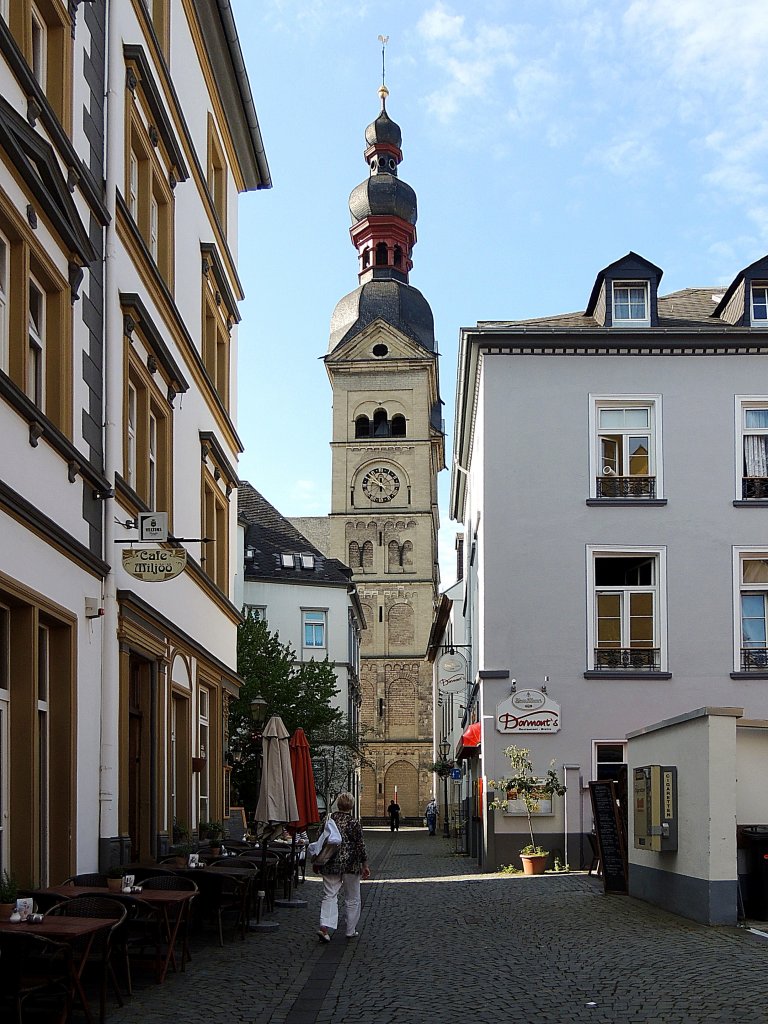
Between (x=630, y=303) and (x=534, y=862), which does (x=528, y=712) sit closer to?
(x=534, y=862)

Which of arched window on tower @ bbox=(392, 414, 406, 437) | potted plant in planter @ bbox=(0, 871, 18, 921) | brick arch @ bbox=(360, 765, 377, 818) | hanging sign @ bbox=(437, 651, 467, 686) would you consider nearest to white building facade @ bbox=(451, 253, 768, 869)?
hanging sign @ bbox=(437, 651, 467, 686)

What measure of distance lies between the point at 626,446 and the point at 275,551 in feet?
121

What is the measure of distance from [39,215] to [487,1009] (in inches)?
286

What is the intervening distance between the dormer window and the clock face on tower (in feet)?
225

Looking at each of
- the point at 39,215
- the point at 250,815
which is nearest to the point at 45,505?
the point at 39,215

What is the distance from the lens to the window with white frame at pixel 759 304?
94.7ft

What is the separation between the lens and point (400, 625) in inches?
3760

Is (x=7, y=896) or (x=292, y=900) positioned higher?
(x=7, y=896)

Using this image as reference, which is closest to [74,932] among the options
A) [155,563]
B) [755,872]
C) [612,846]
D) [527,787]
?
[155,563]

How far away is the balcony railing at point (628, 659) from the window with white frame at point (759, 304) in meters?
6.77

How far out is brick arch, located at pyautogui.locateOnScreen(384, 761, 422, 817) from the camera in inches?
3583

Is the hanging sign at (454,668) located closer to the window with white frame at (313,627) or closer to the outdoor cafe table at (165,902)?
the outdoor cafe table at (165,902)

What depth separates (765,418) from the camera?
2875cm

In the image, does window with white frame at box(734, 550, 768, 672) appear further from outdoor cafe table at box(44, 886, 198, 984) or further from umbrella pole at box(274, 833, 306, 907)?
outdoor cafe table at box(44, 886, 198, 984)
